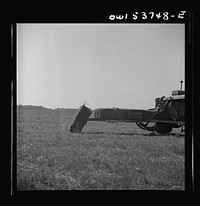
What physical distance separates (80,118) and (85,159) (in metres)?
0.63

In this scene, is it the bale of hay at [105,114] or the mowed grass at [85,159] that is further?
the bale of hay at [105,114]

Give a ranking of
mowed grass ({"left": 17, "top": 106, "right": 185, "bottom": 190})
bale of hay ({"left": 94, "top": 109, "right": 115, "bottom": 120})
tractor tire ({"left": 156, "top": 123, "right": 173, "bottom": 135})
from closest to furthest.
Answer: mowed grass ({"left": 17, "top": 106, "right": 185, "bottom": 190}) → bale of hay ({"left": 94, "top": 109, "right": 115, "bottom": 120}) → tractor tire ({"left": 156, "top": 123, "right": 173, "bottom": 135})

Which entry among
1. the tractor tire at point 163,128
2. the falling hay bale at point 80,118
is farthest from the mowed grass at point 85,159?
the tractor tire at point 163,128

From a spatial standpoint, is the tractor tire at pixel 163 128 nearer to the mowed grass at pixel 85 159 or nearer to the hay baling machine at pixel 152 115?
the hay baling machine at pixel 152 115

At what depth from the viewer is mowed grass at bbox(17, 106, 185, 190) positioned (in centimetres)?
313

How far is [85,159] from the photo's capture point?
11.1ft

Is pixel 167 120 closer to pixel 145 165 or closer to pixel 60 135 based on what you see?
pixel 145 165

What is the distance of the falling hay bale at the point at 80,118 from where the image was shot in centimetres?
353

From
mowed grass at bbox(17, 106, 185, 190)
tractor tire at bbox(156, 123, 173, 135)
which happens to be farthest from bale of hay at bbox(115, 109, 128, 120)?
tractor tire at bbox(156, 123, 173, 135)

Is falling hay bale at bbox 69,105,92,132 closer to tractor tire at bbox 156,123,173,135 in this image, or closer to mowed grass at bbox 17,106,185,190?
mowed grass at bbox 17,106,185,190

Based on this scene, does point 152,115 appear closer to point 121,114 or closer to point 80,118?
point 121,114

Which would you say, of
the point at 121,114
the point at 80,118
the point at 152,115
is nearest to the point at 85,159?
the point at 80,118

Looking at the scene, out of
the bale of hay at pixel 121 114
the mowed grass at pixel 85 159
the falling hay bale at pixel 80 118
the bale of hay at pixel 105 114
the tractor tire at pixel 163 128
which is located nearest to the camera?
the mowed grass at pixel 85 159
